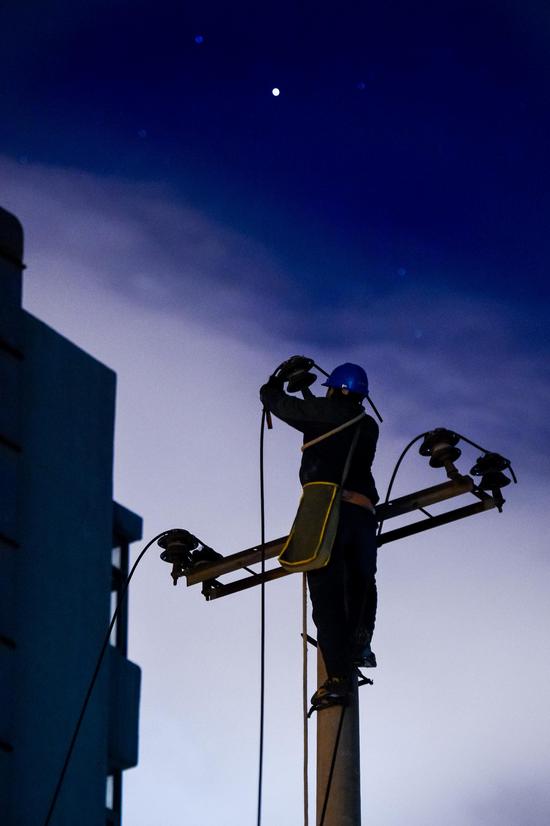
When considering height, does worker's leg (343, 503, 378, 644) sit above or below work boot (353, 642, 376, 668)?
above

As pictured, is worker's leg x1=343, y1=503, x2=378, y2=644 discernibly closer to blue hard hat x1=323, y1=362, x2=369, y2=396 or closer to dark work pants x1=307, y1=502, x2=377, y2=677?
dark work pants x1=307, y1=502, x2=377, y2=677

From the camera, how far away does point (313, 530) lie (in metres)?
10.5

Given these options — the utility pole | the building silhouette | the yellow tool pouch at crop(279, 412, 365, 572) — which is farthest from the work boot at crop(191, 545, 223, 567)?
the building silhouette

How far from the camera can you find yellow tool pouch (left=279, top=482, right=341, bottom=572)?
10.4 meters

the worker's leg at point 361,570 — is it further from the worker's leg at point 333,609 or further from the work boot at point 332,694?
the work boot at point 332,694

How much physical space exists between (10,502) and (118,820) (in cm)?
456

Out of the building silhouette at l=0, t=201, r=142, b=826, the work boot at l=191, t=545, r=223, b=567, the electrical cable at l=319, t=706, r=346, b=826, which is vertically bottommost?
the electrical cable at l=319, t=706, r=346, b=826

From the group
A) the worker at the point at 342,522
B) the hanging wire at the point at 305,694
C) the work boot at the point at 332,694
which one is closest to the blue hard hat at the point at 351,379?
the worker at the point at 342,522

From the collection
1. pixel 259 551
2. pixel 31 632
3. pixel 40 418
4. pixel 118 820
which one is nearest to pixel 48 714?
pixel 31 632

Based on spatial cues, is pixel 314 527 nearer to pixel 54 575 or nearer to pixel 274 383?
pixel 274 383

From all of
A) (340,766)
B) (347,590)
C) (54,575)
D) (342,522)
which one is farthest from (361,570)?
(54,575)

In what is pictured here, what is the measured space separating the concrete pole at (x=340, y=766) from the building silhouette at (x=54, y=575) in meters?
8.65

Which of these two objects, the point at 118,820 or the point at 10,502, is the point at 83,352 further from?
the point at 118,820

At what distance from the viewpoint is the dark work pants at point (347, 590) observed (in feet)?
34.1
